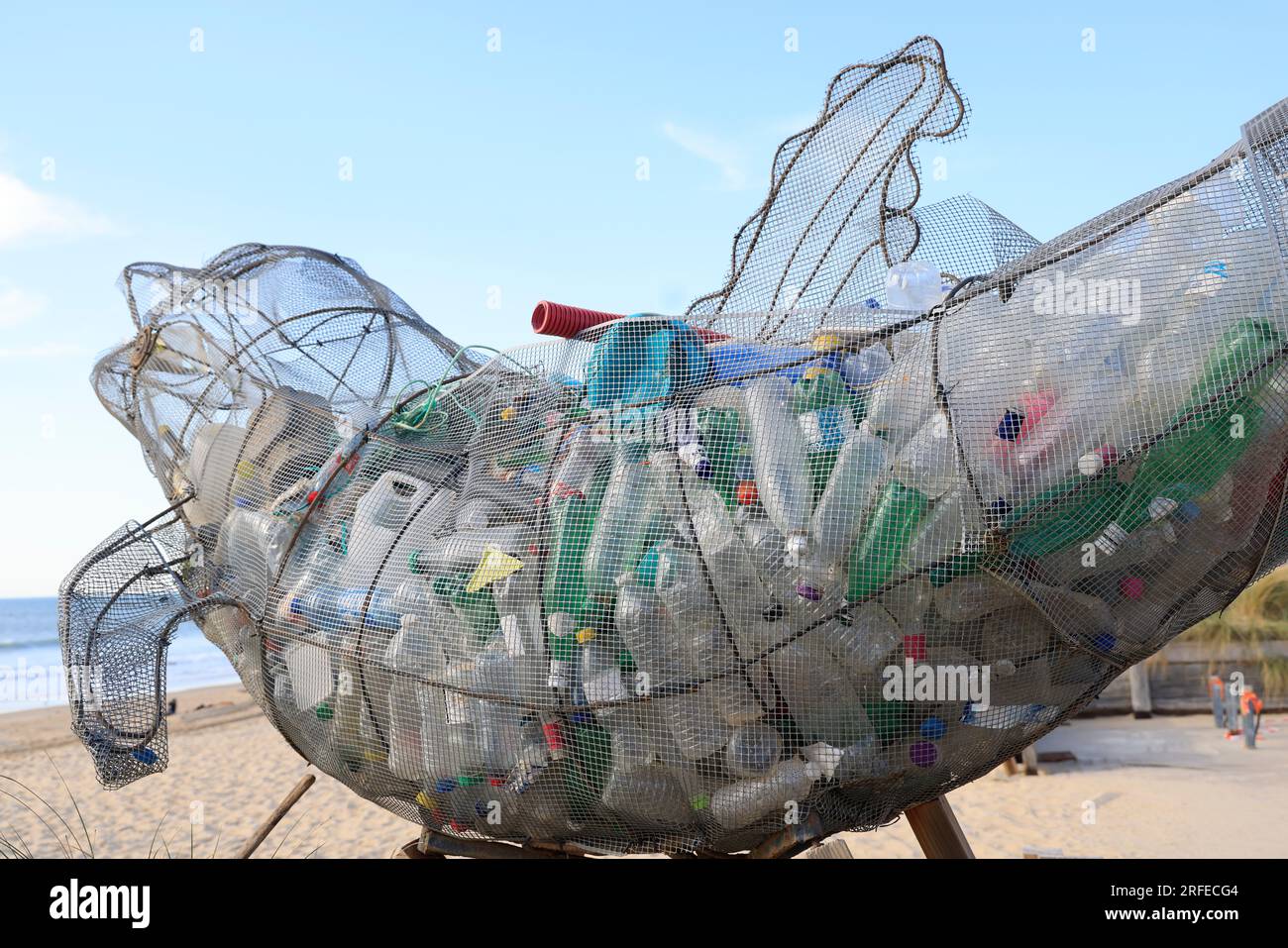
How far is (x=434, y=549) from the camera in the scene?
3152mm

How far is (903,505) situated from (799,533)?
0.86ft

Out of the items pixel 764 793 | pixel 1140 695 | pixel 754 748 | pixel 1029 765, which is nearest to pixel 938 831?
pixel 764 793

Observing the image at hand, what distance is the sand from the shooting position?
7.68 meters

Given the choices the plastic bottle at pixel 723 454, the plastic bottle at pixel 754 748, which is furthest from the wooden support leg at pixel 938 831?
the plastic bottle at pixel 723 454

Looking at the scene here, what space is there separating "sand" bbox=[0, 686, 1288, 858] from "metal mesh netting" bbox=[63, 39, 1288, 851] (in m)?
3.44

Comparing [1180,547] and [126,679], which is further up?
[1180,547]

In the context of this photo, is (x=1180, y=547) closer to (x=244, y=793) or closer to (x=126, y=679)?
(x=126, y=679)

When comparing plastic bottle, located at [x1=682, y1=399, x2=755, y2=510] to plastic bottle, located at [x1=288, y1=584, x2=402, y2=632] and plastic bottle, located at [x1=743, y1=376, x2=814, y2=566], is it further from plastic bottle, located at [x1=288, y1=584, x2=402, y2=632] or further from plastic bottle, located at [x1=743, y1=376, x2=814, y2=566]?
plastic bottle, located at [x1=288, y1=584, x2=402, y2=632]

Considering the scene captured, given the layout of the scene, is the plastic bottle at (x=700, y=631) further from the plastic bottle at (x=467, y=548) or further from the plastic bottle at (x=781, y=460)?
the plastic bottle at (x=467, y=548)

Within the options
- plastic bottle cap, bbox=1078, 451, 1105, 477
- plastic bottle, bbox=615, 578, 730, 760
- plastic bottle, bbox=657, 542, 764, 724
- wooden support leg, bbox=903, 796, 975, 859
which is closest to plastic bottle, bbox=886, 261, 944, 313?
plastic bottle cap, bbox=1078, 451, 1105, 477

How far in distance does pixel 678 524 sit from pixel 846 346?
0.66 meters

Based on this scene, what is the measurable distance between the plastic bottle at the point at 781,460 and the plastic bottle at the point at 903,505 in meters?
0.16

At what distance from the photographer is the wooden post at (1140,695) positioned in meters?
11.5

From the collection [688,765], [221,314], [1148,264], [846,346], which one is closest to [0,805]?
[221,314]
